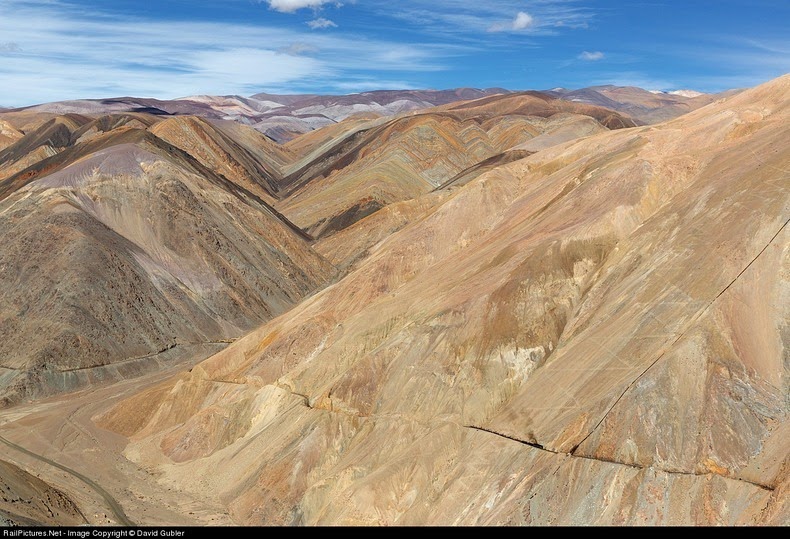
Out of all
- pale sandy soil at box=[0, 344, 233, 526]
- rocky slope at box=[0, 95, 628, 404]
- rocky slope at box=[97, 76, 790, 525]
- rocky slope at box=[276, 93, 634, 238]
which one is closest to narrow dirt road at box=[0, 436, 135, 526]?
pale sandy soil at box=[0, 344, 233, 526]

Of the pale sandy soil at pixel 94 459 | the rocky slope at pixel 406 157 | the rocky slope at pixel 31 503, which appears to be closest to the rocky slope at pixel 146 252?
the rocky slope at pixel 406 157

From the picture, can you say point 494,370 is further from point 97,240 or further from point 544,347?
point 97,240

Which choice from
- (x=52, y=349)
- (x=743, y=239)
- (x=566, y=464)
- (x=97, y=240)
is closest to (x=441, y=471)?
(x=566, y=464)

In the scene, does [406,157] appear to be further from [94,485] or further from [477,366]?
[477,366]

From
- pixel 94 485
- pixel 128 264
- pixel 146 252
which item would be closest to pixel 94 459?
pixel 94 485

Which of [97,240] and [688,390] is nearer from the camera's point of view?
[688,390]

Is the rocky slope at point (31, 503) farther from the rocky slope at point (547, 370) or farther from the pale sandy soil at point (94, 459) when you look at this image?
the rocky slope at point (547, 370)
